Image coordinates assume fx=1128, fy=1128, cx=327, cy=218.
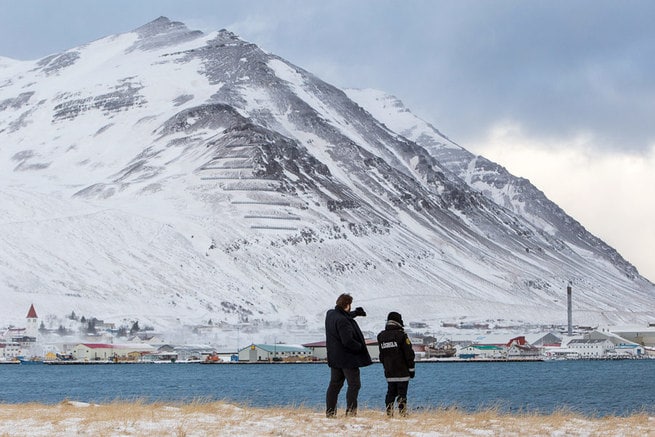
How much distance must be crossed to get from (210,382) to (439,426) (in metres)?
104

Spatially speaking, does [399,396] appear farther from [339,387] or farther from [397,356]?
[339,387]

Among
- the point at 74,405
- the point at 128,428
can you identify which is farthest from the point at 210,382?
the point at 128,428

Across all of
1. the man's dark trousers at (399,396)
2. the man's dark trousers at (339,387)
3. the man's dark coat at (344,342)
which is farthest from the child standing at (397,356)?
the man's dark trousers at (339,387)

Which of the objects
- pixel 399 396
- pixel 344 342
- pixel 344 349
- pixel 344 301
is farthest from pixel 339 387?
pixel 344 301

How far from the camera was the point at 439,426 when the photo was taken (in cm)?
2514

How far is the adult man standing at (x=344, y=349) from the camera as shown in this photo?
26234 mm

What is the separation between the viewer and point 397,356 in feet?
88.3

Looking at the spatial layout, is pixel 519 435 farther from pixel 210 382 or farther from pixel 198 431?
pixel 210 382

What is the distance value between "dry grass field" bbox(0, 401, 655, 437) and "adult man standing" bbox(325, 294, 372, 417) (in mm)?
560

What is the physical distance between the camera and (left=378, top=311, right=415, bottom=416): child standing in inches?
1056

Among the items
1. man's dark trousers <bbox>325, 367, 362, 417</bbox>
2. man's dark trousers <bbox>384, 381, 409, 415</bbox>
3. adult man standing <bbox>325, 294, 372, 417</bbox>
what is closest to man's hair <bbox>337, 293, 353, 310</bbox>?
adult man standing <bbox>325, 294, 372, 417</bbox>

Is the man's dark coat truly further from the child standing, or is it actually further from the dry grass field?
the dry grass field

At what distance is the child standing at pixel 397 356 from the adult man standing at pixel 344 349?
577 millimetres

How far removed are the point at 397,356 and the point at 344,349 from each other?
136 cm
